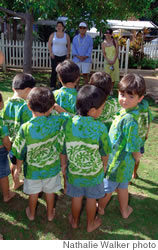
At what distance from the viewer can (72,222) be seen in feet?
9.36

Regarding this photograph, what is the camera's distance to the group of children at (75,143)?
7.77ft

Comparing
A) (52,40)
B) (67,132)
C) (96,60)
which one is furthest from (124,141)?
(96,60)

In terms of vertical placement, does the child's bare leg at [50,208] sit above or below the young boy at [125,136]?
Result: below

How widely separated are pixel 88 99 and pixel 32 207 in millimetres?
1341

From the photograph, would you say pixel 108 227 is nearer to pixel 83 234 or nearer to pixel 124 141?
pixel 83 234

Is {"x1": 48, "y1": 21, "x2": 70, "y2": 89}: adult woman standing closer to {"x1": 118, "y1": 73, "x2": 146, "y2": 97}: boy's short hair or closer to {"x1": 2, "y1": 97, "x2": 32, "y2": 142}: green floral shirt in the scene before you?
{"x1": 2, "y1": 97, "x2": 32, "y2": 142}: green floral shirt

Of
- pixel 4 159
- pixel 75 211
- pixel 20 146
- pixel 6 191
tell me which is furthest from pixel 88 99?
pixel 6 191

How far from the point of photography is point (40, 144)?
2.48m

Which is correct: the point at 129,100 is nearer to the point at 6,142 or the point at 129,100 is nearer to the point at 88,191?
the point at 88,191

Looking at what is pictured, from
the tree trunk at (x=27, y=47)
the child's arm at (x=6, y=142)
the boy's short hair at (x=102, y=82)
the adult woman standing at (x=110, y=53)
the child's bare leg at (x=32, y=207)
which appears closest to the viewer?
the child's arm at (x=6, y=142)

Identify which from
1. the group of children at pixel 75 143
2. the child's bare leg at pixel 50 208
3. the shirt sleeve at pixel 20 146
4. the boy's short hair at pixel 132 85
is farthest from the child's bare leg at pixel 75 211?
A: the boy's short hair at pixel 132 85

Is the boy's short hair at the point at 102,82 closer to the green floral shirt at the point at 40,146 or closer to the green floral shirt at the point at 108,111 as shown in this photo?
the green floral shirt at the point at 108,111

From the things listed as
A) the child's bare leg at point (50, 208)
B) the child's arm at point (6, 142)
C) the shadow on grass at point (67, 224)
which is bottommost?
the shadow on grass at point (67, 224)

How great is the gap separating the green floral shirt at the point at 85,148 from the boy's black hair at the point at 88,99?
0.08 meters
